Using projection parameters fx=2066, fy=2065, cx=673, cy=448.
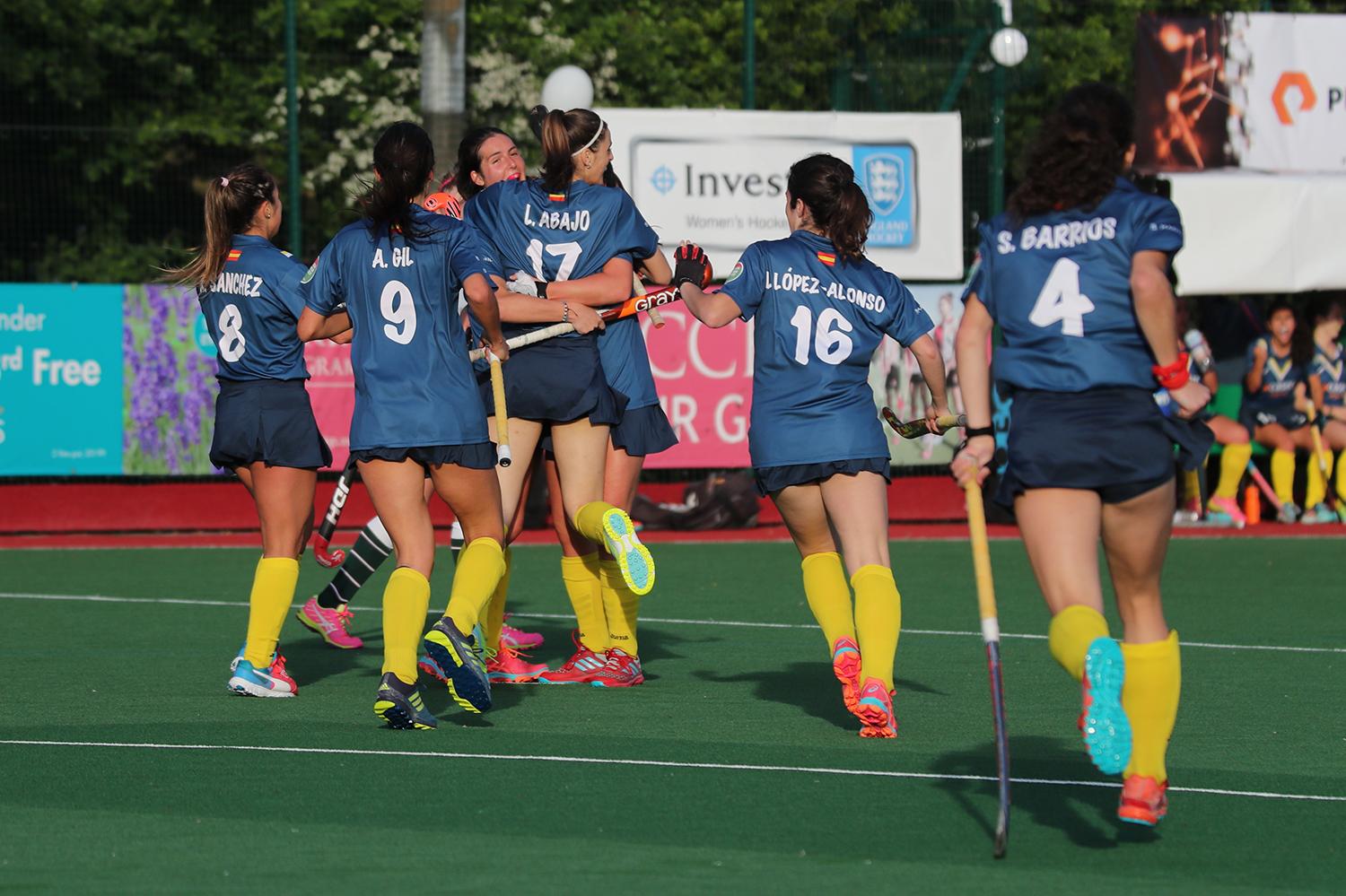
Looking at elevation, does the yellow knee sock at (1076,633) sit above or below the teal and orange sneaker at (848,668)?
above

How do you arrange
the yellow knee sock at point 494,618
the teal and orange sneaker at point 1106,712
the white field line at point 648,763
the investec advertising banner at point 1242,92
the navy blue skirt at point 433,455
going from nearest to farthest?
the teal and orange sneaker at point 1106,712, the white field line at point 648,763, the navy blue skirt at point 433,455, the yellow knee sock at point 494,618, the investec advertising banner at point 1242,92

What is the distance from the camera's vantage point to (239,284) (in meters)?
8.07

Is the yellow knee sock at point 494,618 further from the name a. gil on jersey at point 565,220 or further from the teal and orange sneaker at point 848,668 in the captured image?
the teal and orange sneaker at point 848,668

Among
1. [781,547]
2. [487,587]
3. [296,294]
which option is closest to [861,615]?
[487,587]

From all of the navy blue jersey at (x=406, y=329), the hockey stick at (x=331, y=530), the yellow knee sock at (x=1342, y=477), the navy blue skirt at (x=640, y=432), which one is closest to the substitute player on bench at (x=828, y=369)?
the navy blue jersey at (x=406, y=329)

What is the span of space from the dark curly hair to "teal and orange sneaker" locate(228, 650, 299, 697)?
154 inches

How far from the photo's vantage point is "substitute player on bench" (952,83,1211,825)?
5.37m

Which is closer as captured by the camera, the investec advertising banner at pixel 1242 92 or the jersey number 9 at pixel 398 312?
the jersey number 9 at pixel 398 312

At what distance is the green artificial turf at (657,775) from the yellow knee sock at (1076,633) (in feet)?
1.70

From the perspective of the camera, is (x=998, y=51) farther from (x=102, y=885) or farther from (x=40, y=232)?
(x=102, y=885)

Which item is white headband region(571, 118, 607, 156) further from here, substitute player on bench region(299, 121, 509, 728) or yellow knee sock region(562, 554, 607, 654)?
yellow knee sock region(562, 554, 607, 654)

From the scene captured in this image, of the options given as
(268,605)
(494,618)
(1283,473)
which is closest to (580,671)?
(494,618)

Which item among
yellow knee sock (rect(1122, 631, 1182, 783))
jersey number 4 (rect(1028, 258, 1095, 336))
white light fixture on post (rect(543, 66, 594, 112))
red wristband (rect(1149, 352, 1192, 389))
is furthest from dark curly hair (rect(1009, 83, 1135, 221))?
white light fixture on post (rect(543, 66, 594, 112))

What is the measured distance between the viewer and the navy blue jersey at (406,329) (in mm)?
7184
